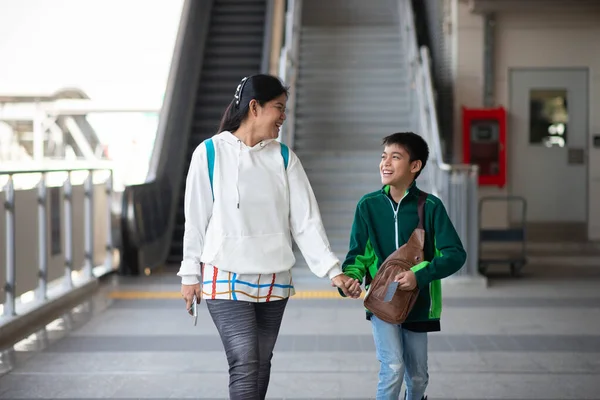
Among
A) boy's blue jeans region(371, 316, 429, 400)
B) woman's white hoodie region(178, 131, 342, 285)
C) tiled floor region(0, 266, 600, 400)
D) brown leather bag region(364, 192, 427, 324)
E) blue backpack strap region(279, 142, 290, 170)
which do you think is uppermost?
blue backpack strap region(279, 142, 290, 170)

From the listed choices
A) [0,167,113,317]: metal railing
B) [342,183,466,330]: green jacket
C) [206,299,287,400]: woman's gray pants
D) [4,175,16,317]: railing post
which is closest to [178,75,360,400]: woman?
[206,299,287,400]: woman's gray pants

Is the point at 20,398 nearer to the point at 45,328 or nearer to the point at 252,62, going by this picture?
the point at 45,328

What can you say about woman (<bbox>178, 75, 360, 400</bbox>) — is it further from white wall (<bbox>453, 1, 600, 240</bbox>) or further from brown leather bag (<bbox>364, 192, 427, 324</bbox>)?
white wall (<bbox>453, 1, 600, 240</bbox>)

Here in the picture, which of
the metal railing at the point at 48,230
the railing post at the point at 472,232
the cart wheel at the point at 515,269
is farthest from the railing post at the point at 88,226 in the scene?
the cart wheel at the point at 515,269

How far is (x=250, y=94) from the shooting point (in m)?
3.26

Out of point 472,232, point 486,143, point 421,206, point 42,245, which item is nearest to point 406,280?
point 421,206

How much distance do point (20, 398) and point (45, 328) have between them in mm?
2145

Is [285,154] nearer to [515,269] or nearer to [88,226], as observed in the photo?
[88,226]

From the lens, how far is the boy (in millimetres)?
3447

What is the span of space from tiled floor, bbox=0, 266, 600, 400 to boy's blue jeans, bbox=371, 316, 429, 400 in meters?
1.29

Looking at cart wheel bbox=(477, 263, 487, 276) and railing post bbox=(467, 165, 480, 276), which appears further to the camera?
cart wheel bbox=(477, 263, 487, 276)

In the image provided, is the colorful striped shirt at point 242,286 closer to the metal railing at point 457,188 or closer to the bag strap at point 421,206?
the bag strap at point 421,206

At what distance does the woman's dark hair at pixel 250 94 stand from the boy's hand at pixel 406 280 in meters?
0.80

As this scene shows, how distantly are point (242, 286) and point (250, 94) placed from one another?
0.70 m
